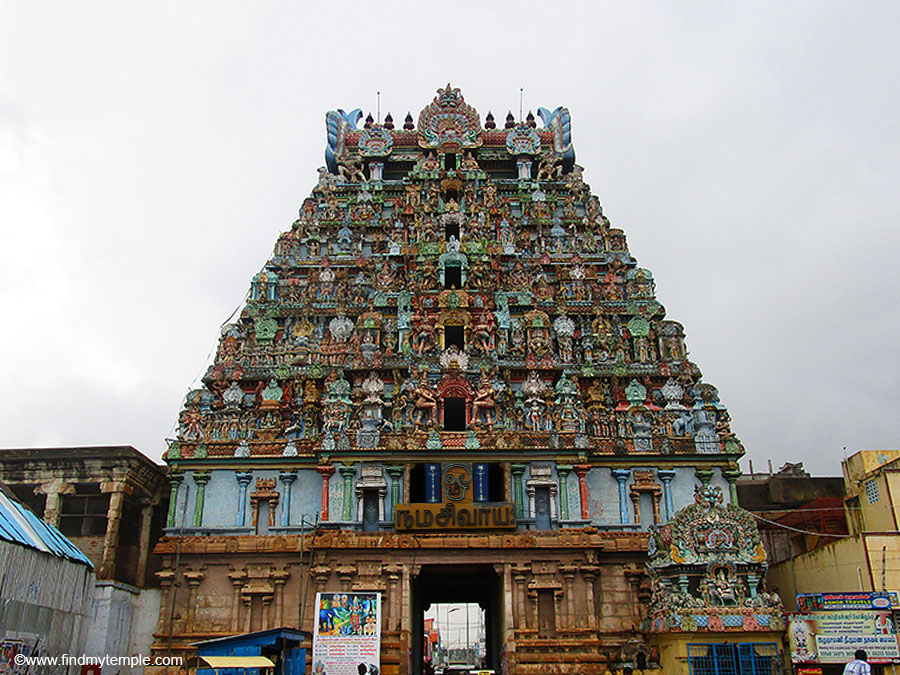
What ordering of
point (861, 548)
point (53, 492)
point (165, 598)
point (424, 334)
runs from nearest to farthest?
point (861, 548) < point (165, 598) < point (53, 492) < point (424, 334)

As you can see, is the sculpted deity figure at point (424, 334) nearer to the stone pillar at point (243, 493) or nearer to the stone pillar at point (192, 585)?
the stone pillar at point (243, 493)

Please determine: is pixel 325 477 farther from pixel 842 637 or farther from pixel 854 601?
pixel 854 601

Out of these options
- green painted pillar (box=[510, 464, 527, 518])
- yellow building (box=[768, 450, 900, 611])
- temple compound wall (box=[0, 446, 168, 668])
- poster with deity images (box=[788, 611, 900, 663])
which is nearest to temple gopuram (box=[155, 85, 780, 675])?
green painted pillar (box=[510, 464, 527, 518])

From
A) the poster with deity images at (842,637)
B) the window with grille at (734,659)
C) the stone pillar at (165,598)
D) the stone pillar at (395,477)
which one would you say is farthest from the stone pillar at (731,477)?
the stone pillar at (165,598)

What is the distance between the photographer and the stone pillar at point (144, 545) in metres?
28.9

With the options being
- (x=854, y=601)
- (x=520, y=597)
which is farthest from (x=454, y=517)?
(x=854, y=601)

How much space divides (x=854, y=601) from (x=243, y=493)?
68.5 feet

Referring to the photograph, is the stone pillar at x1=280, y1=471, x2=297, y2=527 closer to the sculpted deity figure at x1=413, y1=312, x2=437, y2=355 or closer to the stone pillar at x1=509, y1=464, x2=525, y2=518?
the sculpted deity figure at x1=413, y1=312, x2=437, y2=355

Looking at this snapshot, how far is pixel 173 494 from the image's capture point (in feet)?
94.4

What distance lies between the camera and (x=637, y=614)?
86.3 feet

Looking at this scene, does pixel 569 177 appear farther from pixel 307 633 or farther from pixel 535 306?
pixel 307 633

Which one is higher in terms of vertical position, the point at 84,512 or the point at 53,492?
the point at 53,492

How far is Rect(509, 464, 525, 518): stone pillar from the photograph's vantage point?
1098 inches

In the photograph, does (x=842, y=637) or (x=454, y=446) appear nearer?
(x=842, y=637)
